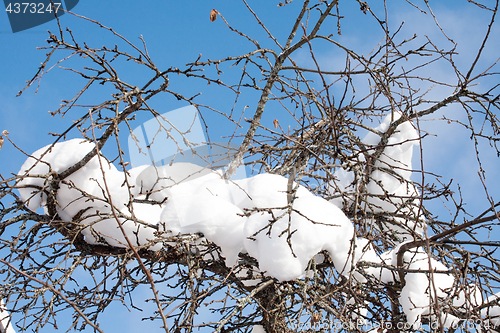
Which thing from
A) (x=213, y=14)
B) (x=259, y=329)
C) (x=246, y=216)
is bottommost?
(x=259, y=329)

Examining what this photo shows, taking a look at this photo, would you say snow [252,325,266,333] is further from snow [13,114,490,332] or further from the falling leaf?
the falling leaf

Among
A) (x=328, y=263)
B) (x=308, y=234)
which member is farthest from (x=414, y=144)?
(x=308, y=234)

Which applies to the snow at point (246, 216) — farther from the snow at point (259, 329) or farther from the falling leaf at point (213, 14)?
the falling leaf at point (213, 14)

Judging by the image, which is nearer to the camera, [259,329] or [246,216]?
[246,216]

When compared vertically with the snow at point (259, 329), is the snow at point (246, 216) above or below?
above

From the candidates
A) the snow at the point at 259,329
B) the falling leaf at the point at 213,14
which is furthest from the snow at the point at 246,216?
the falling leaf at the point at 213,14

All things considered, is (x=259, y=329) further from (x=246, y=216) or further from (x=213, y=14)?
(x=213, y=14)

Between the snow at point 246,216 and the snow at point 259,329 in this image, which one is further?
the snow at point 259,329

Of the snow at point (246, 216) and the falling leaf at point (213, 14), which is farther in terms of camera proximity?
the falling leaf at point (213, 14)

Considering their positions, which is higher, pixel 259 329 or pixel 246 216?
pixel 246 216

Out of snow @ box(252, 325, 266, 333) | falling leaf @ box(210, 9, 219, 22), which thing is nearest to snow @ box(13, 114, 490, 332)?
snow @ box(252, 325, 266, 333)

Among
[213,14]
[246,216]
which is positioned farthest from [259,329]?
[213,14]

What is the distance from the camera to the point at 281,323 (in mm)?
3109

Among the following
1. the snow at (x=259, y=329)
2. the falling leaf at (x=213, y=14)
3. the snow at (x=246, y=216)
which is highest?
the falling leaf at (x=213, y=14)
